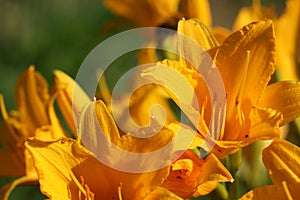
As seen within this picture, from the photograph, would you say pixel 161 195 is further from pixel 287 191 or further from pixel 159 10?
pixel 159 10

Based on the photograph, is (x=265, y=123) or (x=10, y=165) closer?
(x=265, y=123)

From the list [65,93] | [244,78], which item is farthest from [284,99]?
[65,93]

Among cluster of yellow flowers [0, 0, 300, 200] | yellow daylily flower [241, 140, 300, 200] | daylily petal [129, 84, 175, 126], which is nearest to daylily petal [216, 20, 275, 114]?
cluster of yellow flowers [0, 0, 300, 200]

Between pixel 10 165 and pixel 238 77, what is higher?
pixel 238 77

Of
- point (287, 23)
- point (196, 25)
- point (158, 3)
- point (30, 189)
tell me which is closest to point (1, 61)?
point (30, 189)

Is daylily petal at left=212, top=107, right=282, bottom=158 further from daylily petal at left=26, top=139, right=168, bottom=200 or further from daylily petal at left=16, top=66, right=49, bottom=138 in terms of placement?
daylily petal at left=16, top=66, right=49, bottom=138
